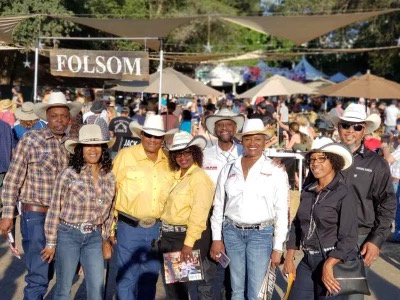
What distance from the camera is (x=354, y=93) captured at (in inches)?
800

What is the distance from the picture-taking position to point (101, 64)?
12.1 metres

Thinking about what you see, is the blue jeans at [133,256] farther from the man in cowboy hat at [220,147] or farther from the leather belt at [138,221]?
the man in cowboy hat at [220,147]

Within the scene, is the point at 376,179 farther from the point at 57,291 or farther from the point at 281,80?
the point at 281,80

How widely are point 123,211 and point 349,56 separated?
49703mm

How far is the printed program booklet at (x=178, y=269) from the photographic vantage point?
5.47 m

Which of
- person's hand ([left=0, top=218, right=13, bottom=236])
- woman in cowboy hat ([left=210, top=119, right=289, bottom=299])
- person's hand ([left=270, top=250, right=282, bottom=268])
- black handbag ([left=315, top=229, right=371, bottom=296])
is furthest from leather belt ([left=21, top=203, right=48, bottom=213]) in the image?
black handbag ([left=315, top=229, right=371, bottom=296])

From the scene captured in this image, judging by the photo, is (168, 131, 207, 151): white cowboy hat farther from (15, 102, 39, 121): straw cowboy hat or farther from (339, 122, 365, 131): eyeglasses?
(15, 102, 39, 121): straw cowboy hat

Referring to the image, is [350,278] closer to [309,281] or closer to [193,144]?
[309,281]

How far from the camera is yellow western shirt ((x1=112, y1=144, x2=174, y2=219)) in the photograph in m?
5.53

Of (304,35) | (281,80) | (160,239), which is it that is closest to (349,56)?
(281,80)

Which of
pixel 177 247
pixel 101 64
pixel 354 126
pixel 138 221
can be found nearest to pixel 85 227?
pixel 138 221

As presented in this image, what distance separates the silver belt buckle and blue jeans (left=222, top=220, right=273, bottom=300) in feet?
1.89

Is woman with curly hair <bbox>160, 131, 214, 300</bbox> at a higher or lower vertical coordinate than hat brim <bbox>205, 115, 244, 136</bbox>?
lower

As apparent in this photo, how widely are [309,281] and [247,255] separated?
78cm
